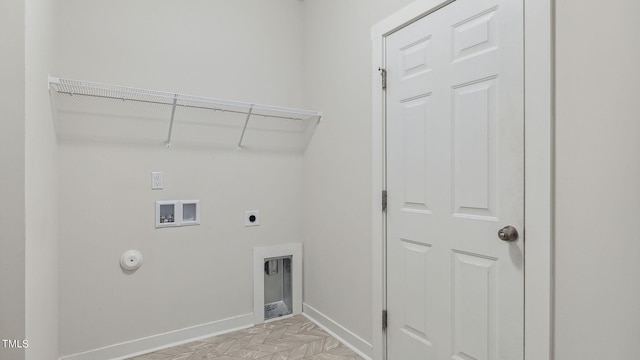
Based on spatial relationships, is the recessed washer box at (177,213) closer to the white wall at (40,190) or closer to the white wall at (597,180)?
the white wall at (40,190)

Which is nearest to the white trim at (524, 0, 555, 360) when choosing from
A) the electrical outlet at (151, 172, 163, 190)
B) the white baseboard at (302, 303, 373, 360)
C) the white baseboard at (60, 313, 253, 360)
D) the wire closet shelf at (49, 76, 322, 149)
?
the white baseboard at (302, 303, 373, 360)

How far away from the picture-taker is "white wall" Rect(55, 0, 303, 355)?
1.97 meters

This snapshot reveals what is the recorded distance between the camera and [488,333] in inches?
55.3

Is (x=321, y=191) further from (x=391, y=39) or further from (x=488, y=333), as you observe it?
Answer: (x=488, y=333)

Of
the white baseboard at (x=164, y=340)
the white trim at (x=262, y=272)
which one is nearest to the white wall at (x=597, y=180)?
the white trim at (x=262, y=272)

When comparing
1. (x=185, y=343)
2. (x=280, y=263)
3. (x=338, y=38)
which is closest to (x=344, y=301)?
(x=280, y=263)

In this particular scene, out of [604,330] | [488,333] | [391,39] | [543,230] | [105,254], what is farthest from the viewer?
[105,254]

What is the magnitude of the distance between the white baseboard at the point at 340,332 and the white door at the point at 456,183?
8.9 inches

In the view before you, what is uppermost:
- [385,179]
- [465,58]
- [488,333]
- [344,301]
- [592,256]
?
A: [465,58]

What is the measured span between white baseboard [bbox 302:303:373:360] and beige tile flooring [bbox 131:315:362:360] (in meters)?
0.04

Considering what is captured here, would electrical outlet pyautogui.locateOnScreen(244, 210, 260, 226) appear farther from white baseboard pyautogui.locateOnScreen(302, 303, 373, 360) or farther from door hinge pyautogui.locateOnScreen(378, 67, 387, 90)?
door hinge pyautogui.locateOnScreen(378, 67, 387, 90)

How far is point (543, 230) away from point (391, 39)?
128 centimetres

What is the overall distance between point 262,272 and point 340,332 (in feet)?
2.49

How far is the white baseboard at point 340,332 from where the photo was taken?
2084 millimetres
